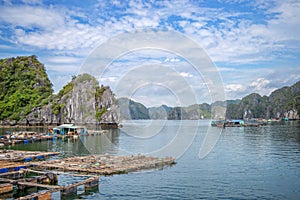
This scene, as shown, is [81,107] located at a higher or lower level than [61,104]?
lower

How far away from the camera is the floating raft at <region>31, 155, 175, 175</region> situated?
110 ft

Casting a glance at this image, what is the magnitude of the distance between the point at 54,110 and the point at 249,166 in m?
117

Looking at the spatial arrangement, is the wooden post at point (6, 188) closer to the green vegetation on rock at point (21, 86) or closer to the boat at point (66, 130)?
the boat at point (66, 130)

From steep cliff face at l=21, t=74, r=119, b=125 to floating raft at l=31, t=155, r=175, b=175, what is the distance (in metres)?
93.3

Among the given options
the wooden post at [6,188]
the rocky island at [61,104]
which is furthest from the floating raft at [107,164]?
the rocky island at [61,104]

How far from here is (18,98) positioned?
15200cm

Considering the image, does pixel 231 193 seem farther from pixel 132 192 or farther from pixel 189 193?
pixel 132 192

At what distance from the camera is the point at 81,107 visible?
140375mm

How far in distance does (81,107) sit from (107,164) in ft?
351

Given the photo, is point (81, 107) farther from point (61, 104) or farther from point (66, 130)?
point (66, 130)

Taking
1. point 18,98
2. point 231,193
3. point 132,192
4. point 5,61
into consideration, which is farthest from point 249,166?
point 5,61

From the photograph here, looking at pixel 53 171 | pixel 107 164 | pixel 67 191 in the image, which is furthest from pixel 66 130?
pixel 67 191

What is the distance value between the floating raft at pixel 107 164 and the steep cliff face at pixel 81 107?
93.3 metres

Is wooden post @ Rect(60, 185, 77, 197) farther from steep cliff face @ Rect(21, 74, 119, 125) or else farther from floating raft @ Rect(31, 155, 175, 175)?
steep cliff face @ Rect(21, 74, 119, 125)
